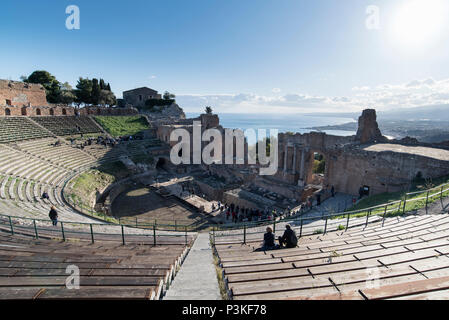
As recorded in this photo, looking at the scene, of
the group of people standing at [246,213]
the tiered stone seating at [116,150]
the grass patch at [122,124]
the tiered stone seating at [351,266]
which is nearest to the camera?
the tiered stone seating at [351,266]

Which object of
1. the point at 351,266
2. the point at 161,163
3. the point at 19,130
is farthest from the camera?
the point at 161,163

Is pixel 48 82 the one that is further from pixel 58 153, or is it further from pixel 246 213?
pixel 246 213

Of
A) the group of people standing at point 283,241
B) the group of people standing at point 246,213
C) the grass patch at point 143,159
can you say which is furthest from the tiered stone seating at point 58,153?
the group of people standing at point 283,241

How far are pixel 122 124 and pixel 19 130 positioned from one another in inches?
609

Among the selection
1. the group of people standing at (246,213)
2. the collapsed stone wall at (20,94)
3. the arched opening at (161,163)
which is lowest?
the group of people standing at (246,213)

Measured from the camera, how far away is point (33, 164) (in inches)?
822

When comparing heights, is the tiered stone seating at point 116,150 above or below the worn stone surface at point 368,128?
below

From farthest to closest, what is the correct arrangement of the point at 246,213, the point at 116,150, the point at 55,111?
1. the point at 55,111
2. the point at 116,150
3. the point at 246,213

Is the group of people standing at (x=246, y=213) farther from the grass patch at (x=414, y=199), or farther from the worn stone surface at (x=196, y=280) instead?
the worn stone surface at (x=196, y=280)

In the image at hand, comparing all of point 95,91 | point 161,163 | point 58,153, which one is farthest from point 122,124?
point 58,153

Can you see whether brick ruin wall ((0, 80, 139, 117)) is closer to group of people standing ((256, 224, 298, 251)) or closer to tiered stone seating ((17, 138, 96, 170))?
tiered stone seating ((17, 138, 96, 170))

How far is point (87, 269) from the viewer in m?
5.20

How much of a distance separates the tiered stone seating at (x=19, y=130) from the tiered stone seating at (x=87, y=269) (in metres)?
22.8

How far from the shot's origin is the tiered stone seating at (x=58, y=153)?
76.7ft
